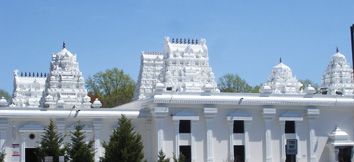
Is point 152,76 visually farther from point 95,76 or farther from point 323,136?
point 323,136

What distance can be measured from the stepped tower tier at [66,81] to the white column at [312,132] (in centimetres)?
2681

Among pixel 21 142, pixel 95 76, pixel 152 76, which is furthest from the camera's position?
pixel 95 76

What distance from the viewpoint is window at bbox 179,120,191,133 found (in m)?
46.7

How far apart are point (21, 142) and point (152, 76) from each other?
34.9 m

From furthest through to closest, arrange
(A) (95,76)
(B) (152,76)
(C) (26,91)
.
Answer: (A) (95,76) → (C) (26,91) → (B) (152,76)

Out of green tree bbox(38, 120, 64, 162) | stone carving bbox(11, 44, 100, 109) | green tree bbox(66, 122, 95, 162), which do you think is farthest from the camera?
stone carving bbox(11, 44, 100, 109)

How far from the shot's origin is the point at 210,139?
46875 mm

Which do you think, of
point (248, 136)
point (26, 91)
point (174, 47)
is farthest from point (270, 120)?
point (26, 91)

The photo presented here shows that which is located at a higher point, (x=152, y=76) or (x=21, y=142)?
(x=152, y=76)

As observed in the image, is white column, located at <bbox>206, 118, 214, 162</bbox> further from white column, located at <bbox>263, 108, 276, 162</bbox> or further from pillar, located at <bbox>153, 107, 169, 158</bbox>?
white column, located at <bbox>263, 108, 276, 162</bbox>

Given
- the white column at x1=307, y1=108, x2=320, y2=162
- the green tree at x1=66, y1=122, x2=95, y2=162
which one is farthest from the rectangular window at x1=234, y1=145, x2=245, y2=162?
the green tree at x1=66, y1=122, x2=95, y2=162

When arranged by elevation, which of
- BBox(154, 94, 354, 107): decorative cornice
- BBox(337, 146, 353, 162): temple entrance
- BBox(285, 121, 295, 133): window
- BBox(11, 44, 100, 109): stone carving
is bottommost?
BBox(337, 146, 353, 162): temple entrance

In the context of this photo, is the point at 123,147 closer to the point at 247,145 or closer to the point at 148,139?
the point at 148,139

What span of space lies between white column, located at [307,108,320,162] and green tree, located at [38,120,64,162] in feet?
60.8
